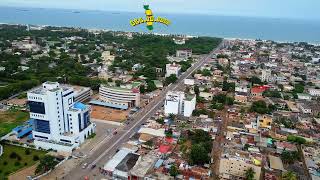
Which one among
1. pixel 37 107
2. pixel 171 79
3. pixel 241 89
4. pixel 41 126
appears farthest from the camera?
pixel 171 79

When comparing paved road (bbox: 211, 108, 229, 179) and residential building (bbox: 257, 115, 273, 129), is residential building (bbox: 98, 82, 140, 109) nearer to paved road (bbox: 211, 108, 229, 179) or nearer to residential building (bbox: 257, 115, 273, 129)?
paved road (bbox: 211, 108, 229, 179)

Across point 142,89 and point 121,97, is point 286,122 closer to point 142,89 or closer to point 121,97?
point 121,97

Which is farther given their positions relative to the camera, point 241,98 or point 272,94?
point 272,94

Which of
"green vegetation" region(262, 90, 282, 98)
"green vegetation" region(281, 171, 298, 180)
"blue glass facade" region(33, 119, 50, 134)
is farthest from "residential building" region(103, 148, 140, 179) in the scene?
"green vegetation" region(262, 90, 282, 98)

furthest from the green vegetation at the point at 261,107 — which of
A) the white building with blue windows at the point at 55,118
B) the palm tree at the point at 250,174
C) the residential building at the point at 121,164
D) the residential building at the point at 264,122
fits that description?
the white building with blue windows at the point at 55,118

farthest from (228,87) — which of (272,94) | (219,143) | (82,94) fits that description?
(82,94)

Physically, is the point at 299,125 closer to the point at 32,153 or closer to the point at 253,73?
the point at 253,73
